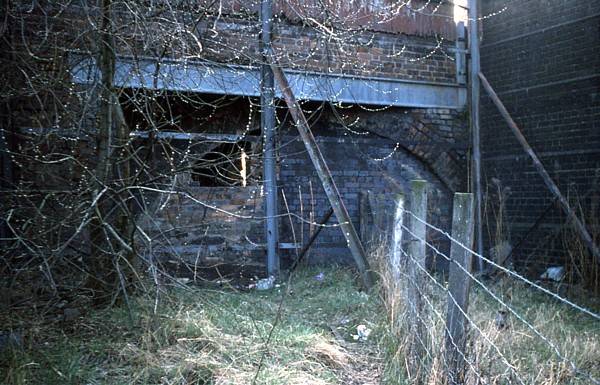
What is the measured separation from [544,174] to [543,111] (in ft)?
4.09

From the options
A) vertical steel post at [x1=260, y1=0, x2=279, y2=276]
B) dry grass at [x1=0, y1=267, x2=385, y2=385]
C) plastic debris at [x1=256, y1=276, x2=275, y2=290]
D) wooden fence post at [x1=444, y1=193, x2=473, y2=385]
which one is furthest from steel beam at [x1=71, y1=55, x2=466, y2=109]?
wooden fence post at [x1=444, y1=193, x2=473, y2=385]

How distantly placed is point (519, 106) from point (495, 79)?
2.17 ft

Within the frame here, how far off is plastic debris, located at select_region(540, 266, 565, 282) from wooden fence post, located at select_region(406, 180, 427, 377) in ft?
16.1

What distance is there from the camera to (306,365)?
397cm

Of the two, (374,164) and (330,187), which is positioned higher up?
(374,164)

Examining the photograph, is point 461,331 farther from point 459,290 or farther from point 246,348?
point 246,348

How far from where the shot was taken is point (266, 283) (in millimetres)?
7309

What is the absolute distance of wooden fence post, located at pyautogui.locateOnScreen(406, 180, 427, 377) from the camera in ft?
12.2

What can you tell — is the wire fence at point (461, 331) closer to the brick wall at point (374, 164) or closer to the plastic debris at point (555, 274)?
the plastic debris at point (555, 274)

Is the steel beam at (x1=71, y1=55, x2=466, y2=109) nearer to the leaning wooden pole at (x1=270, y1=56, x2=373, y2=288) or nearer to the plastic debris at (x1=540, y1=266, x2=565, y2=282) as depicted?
the leaning wooden pole at (x1=270, y1=56, x2=373, y2=288)

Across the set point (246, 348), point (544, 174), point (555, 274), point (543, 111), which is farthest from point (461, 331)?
point (543, 111)

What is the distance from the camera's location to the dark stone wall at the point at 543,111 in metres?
7.99

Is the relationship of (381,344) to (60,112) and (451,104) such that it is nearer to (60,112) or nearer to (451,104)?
(60,112)

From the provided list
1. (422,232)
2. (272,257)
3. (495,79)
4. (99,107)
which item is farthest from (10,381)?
(495,79)
